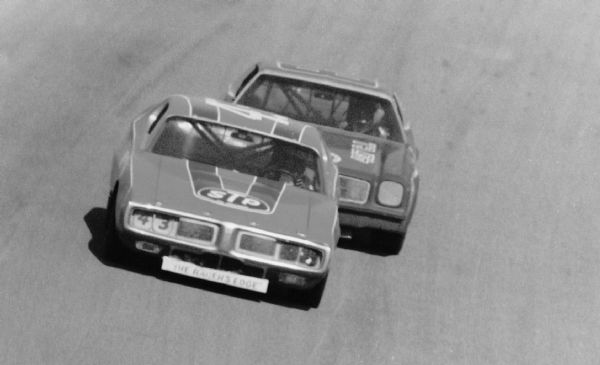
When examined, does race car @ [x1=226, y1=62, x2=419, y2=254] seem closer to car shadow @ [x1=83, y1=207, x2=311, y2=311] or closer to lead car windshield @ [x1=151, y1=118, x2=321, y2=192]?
Result: lead car windshield @ [x1=151, y1=118, x2=321, y2=192]

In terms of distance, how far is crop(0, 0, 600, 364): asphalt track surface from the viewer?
888 centimetres

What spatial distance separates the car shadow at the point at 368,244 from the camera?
10.6 meters

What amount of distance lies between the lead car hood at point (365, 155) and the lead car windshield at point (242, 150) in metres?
0.81

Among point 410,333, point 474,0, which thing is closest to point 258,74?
point 410,333

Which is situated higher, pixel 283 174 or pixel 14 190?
pixel 283 174

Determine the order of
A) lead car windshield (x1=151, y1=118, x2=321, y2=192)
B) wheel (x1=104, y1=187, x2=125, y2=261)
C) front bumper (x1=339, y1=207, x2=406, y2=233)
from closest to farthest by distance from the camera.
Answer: wheel (x1=104, y1=187, x2=125, y2=261) < lead car windshield (x1=151, y1=118, x2=321, y2=192) < front bumper (x1=339, y1=207, x2=406, y2=233)

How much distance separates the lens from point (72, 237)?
9898 mm

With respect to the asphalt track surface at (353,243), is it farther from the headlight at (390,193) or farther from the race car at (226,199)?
the headlight at (390,193)

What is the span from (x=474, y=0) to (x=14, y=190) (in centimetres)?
1225

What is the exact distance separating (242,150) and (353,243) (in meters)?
1.50

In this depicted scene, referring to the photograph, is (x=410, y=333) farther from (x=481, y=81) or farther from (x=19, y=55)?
(x=481, y=81)

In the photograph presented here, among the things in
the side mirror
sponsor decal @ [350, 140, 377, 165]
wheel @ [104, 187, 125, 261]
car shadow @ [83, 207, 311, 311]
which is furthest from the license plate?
the side mirror

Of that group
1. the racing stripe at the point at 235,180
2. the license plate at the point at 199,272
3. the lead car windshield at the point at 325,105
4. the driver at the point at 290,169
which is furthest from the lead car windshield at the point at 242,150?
the lead car windshield at the point at 325,105

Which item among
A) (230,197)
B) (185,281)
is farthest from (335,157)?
(185,281)
